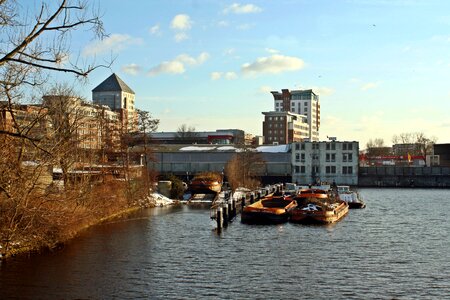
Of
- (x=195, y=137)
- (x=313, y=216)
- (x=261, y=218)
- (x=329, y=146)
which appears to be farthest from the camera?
(x=195, y=137)

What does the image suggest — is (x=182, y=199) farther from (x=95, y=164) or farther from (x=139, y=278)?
(x=139, y=278)

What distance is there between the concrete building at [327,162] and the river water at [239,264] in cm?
7331

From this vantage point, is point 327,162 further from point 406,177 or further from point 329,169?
point 406,177

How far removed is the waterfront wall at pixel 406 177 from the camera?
12381 cm

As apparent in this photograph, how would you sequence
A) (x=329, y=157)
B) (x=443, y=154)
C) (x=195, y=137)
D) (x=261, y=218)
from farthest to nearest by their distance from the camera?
(x=195, y=137) < (x=443, y=154) < (x=329, y=157) < (x=261, y=218)

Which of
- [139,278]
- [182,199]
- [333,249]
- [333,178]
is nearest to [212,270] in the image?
[139,278]

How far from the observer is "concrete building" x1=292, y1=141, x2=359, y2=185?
11981 centimetres

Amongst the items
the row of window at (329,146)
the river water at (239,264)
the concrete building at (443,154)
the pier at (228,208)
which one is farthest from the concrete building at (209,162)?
the river water at (239,264)

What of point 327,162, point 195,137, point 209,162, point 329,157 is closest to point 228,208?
point 209,162

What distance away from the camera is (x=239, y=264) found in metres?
29.8

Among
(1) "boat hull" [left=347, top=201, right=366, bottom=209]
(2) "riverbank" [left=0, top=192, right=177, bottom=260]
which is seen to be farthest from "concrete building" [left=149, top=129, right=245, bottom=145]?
(2) "riverbank" [left=0, top=192, right=177, bottom=260]

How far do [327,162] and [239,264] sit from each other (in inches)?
3680

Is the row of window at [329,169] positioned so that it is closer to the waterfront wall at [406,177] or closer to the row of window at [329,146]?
the row of window at [329,146]

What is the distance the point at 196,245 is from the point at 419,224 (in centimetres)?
2199
